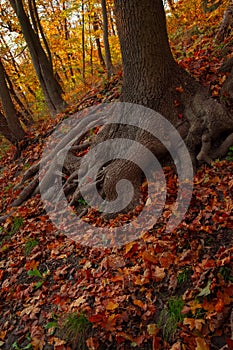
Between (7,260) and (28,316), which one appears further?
(7,260)

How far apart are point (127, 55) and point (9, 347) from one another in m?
4.75

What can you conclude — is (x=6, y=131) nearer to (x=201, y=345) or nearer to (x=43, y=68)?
(x=43, y=68)

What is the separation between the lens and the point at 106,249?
4.49 m

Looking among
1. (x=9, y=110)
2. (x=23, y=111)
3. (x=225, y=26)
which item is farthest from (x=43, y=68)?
(x=225, y=26)

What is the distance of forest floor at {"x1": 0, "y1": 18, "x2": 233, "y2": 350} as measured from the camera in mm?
3131

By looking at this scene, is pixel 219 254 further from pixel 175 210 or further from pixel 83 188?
pixel 83 188

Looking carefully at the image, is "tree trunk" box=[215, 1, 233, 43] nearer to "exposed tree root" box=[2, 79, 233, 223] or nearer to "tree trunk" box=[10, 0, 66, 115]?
"exposed tree root" box=[2, 79, 233, 223]

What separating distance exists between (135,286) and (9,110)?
26.9ft

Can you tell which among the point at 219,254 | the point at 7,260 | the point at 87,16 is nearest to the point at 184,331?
the point at 219,254

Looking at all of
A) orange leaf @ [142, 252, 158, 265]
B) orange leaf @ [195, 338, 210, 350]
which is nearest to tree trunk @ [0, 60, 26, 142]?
orange leaf @ [142, 252, 158, 265]

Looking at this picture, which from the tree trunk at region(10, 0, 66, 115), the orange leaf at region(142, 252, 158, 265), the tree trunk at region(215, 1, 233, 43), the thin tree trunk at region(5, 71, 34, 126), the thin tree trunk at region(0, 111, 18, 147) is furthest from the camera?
the thin tree trunk at region(5, 71, 34, 126)

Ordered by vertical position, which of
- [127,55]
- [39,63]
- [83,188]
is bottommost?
[83,188]

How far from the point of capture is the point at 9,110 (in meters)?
10.0

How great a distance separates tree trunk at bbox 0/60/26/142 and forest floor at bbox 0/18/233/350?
5486 millimetres
